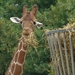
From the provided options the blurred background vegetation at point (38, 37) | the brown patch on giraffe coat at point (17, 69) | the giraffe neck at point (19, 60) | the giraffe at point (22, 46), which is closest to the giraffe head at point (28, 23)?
the giraffe at point (22, 46)

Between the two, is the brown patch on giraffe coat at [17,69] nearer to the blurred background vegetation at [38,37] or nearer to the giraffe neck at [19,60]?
the giraffe neck at [19,60]

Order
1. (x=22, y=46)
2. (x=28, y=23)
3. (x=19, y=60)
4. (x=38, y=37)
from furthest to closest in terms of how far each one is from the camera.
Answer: (x=38, y=37) < (x=19, y=60) < (x=22, y=46) < (x=28, y=23)

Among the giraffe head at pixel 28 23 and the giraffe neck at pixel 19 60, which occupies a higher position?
the giraffe head at pixel 28 23

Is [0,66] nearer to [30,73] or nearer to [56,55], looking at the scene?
[30,73]

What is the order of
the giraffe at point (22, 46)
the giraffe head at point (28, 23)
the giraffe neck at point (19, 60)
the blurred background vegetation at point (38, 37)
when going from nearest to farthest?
the giraffe head at point (28, 23) < the giraffe at point (22, 46) < the giraffe neck at point (19, 60) < the blurred background vegetation at point (38, 37)

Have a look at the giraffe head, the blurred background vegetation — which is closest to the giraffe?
the giraffe head

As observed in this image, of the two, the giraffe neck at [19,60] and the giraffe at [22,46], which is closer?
the giraffe at [22,46]

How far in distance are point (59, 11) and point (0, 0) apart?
4787 mm

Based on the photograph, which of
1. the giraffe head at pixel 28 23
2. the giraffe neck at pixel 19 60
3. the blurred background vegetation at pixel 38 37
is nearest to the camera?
the giraffe head at pixel 28 23

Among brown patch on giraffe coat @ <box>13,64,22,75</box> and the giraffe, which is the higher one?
the giraffe

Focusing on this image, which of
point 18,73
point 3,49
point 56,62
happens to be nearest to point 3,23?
point 3,49

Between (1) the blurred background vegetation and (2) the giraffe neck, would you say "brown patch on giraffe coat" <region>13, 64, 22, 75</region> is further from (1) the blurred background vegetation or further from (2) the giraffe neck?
→ (1) the blurred background vegetation

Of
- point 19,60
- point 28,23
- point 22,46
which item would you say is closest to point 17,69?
Result: point 19,60

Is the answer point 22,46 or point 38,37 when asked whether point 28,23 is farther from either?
point 38,37
